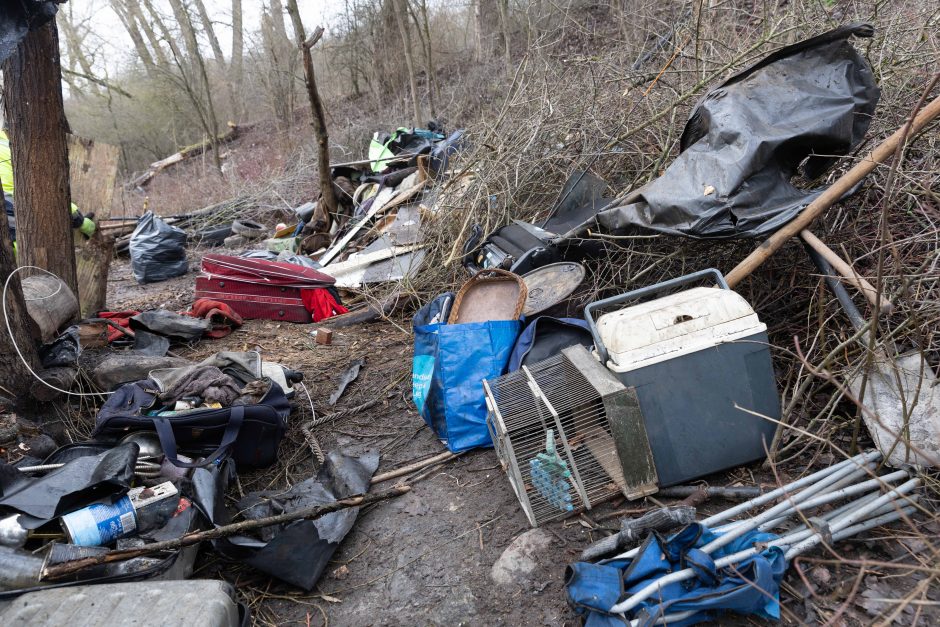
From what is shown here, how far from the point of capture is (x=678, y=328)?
8.01 feet

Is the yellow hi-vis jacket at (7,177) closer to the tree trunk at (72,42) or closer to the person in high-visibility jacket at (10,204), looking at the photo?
the person in high-visibility jacket at (10,204)

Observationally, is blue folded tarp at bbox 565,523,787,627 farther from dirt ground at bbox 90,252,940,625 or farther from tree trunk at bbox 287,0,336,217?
tree trunk at bbox 287,0,336,217

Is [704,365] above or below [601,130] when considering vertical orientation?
below

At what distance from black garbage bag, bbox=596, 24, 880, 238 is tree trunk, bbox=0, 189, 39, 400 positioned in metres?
3.35

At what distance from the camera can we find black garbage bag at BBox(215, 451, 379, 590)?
2.47 meters

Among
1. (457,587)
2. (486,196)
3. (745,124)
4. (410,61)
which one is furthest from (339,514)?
(410,61)

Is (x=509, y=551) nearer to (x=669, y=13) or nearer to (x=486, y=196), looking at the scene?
(x=486, y=196)

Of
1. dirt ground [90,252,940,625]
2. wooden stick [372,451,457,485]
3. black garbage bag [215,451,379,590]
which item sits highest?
black garbage bag [215,451,379,590]

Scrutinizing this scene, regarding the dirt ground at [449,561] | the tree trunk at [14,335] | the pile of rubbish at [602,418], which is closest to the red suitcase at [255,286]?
the pile of rubbish at [602,418]

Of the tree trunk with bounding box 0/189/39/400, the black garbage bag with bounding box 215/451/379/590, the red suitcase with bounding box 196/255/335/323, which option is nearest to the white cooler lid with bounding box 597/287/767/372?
the black garbage bag with bounding box 215/451/379/590

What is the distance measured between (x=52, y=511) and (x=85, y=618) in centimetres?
52

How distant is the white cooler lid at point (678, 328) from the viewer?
2416 mm

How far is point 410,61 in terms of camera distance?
430 inches

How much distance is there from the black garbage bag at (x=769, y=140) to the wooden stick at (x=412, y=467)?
162cm
